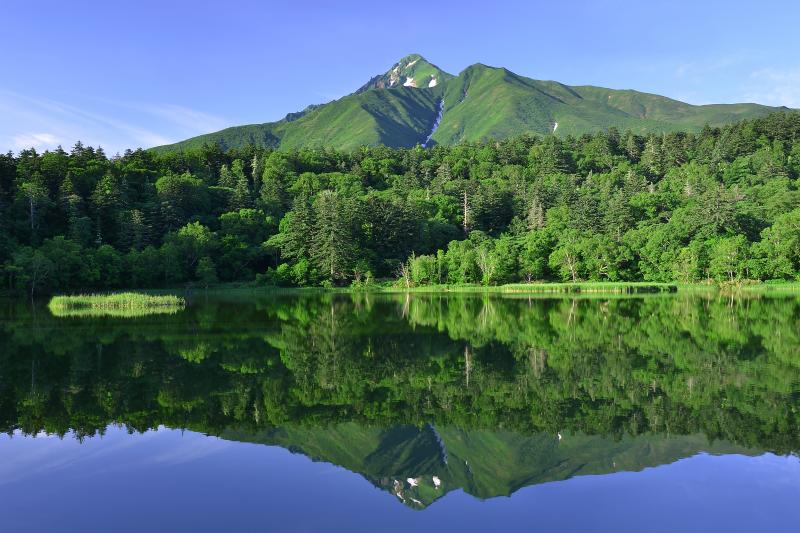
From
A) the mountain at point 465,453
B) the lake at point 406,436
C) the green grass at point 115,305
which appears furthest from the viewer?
the green grass at point 115,305

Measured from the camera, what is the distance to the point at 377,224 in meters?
94.4

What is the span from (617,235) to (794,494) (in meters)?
79.4

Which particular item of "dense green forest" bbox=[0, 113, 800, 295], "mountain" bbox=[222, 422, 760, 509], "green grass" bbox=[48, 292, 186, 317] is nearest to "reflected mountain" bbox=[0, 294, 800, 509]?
"mountain" bbox=[222, 422, 760, 509]

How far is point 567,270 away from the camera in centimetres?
8169

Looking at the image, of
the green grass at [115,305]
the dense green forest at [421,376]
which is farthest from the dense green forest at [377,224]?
the dense green forest at [421,376]

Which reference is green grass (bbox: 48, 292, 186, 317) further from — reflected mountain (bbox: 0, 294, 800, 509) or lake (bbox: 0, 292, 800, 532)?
lake (bbox: 0, 292, 800, 532)

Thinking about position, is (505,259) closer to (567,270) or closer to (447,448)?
(567,270)

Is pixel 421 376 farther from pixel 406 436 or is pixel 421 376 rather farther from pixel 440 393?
pixel 406 436

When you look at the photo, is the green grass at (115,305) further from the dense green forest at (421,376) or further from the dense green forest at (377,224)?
the dense green forest at (377,224)

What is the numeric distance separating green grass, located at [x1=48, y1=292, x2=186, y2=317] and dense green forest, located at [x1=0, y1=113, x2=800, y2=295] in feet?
61.1

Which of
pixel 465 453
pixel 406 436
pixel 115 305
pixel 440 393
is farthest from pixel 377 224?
pixel 465 453

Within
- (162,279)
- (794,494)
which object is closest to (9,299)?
(162,279)

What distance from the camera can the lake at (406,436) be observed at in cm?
945

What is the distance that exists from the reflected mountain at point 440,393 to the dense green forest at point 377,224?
4537 centimetres
